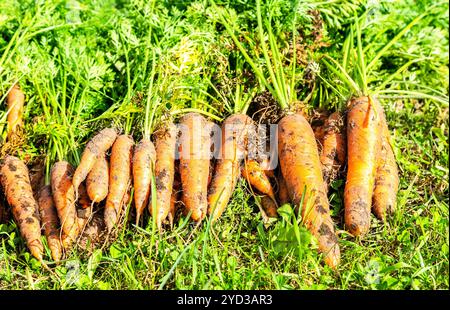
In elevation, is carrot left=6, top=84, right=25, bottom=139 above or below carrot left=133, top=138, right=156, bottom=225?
above

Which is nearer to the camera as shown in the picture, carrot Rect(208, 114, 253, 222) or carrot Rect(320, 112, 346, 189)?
carrot Rect(208, 114, 253, 222)

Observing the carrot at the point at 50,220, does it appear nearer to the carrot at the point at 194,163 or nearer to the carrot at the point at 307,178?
the carrot at the point at 194,163

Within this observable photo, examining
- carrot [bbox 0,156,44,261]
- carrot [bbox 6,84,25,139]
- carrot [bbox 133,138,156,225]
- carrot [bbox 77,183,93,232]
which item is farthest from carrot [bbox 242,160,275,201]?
carrot [bbox 6,84,25,139]

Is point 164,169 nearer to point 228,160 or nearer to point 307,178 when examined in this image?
point 228,160

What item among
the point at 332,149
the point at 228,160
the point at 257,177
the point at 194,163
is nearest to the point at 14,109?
the point at 194,163

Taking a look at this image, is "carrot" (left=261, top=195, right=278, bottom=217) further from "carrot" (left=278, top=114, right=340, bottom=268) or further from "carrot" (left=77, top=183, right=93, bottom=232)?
"carrot" (left=77, top=183, right=93, bottom=232)

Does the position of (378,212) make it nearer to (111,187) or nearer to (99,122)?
(111,187)

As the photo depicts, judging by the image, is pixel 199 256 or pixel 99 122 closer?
pixel 199 256
